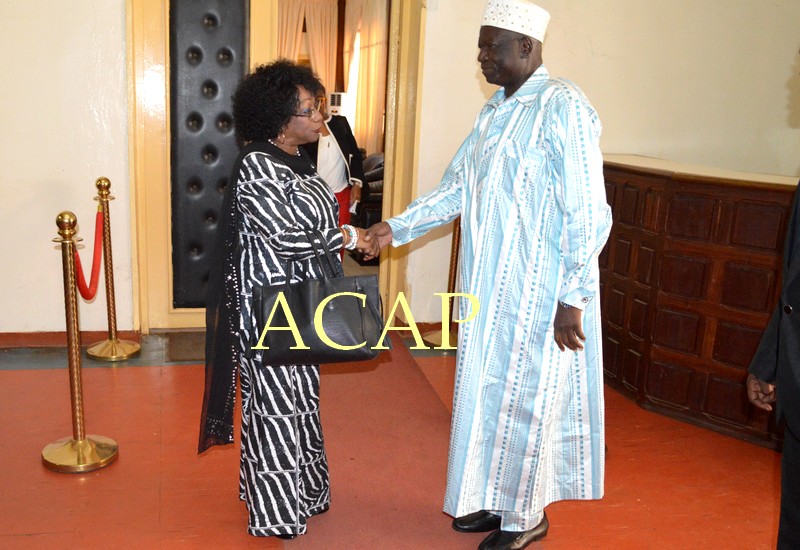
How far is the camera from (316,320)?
251 cm

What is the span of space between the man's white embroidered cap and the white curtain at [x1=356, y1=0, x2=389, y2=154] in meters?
7.91

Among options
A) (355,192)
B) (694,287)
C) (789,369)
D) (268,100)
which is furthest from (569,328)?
(355,192)

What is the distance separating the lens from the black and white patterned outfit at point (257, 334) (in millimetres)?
2527

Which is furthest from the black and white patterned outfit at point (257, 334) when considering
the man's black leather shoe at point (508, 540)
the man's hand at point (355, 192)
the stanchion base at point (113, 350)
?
the man's hand at point (355, 192)

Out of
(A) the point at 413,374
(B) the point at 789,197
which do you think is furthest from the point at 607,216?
(A) the point at 413,374

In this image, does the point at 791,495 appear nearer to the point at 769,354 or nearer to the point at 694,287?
the point at 769,354

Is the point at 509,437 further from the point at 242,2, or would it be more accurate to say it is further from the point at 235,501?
the point at 242,2

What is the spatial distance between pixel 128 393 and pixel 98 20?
223cm

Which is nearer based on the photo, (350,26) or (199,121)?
(199,121)

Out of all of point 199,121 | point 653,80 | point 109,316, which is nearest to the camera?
point 109,316

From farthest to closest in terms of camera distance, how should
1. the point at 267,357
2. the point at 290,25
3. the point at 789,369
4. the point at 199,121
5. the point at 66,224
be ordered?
the point at 290,25 → the point at 199,121 → the point at 66,224 → the point at 267,357 → the point at 789,369

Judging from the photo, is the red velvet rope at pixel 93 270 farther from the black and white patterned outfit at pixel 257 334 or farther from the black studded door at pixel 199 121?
the black and white patterned outfit at pixel 257 334

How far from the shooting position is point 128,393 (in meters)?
4.18

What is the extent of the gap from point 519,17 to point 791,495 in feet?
5.32
